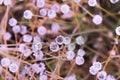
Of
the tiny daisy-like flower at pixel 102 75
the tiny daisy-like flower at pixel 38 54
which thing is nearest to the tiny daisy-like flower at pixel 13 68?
the tiny daisy-like flower at pixel 38 54

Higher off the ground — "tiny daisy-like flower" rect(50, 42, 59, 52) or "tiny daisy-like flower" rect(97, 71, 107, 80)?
"tiny daisy-like flower" rect(50, 42, 59, 52)

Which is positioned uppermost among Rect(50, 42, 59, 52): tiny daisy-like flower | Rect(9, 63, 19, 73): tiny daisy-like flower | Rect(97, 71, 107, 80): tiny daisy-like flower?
Rect(50, 42, 59, 52): tiny daisy-like flower

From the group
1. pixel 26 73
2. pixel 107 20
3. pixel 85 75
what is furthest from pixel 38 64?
pixel 107 20

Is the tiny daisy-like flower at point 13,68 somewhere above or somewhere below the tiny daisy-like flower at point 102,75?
above

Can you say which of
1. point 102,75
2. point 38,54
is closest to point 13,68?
point 38,54

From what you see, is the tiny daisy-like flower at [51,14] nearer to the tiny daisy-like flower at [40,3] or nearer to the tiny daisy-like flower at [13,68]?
the tiny daisy-like flower at [40,3]

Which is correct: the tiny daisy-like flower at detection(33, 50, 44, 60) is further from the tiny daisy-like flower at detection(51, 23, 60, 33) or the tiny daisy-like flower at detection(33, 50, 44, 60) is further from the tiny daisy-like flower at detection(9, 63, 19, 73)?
the tiny daisy-like flower at detection(51, 23, 60, 33)

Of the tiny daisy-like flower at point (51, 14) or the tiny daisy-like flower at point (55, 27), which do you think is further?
the tiny daisy-like flower at point (55, 27)

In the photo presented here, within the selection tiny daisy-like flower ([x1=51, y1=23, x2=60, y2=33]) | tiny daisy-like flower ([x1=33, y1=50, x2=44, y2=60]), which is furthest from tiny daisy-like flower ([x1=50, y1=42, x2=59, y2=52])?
tiny daisy-like flower ([x1=51, y1=23, x2=60, y2=33])

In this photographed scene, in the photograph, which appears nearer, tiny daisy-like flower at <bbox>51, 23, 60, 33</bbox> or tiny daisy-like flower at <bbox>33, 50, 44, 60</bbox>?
tiny daisy-like flower at <bbox>33, 50, 44, 60</bbox>

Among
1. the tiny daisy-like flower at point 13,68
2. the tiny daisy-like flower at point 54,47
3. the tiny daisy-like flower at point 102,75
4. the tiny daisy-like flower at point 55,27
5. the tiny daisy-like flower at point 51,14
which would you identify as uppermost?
the tiny daisy-like flower at point 51,14

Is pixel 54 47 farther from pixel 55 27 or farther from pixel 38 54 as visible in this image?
pixel 55 27
